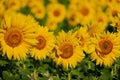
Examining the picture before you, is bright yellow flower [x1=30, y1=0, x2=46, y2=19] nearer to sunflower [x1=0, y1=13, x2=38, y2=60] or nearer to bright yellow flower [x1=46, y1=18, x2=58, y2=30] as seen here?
bright yellow flower [x1=46, y1=18, x2=58, y2=30]

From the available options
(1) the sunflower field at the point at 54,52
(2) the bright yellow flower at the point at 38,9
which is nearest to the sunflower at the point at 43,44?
(1) the sunflower field at the point at 54,52

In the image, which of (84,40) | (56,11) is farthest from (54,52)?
(56,11)

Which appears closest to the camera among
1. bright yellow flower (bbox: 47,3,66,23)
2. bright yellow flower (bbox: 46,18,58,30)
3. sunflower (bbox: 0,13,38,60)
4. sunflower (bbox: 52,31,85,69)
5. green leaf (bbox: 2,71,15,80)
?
green leaf (bbox: 2,71,15,80)

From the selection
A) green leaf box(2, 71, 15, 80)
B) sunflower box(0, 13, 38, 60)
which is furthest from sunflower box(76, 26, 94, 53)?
green leaf box(2, 71, 15, 80)

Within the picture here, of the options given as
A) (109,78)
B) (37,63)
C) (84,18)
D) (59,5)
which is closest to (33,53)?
(37,63)

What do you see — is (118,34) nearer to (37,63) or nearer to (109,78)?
(109,78)

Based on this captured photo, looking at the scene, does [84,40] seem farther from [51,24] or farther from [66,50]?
[51,24]
